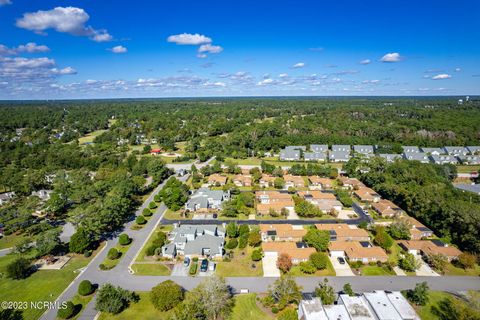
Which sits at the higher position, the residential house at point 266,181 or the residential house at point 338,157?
the residential house at point 338,157

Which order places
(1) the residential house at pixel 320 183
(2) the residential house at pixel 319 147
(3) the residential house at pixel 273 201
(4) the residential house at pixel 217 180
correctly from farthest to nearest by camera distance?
(2) the residential house at pixel 319 147
(4) the residential house at pixel 217 180
(1) the residential house at pixel 320 183
(3) the residential house at pixel 273 201

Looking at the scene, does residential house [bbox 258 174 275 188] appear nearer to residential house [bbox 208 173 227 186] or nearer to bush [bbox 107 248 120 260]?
residential house [bbox 208 173 227 186]

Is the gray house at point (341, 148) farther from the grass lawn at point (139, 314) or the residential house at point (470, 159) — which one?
the grass lawn at point (139, 314)

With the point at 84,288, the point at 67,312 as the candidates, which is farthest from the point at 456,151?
the point at 67,312

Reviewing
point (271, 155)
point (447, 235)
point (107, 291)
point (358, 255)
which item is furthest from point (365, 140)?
point (107, 291)

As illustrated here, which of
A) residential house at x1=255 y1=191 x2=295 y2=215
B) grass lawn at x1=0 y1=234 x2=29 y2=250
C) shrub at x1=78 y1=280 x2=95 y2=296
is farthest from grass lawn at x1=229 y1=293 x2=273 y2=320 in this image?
grass lawn at x1=0 y1=234 x2=29 y2=250

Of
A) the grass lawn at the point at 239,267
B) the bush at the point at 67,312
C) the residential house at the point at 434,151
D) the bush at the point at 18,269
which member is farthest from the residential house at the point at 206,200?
the residential house at the point at 434,151

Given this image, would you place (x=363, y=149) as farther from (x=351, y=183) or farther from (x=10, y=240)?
(x=10, y=240)
